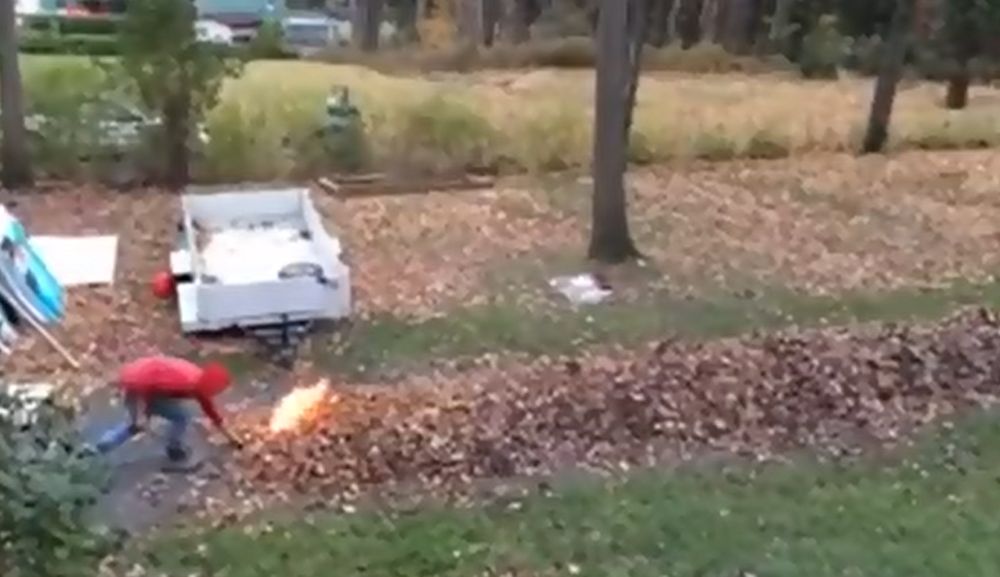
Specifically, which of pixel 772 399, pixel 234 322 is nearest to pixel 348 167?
pixel 234 322

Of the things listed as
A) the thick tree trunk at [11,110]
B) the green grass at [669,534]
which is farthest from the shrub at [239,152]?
the green grass at [669,534]

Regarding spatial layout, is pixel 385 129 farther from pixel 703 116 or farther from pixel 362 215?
pixel 703 116

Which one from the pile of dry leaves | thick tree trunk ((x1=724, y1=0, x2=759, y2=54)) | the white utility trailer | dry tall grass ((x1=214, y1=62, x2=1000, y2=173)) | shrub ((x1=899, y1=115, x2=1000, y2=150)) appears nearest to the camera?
the pile of dry leaves

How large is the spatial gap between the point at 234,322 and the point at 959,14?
35.4ft

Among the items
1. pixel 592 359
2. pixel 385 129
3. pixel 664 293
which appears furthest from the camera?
pixel 385 129

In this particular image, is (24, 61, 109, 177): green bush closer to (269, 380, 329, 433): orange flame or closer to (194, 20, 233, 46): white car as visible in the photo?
(194, 20, 233, 46): white car

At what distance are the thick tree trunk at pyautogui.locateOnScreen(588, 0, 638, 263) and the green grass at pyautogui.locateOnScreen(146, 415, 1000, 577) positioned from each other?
3473mm

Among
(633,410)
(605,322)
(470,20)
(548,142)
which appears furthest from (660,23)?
(633,410)

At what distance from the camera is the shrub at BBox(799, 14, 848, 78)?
18.0m

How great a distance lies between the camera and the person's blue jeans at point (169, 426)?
5504 mm

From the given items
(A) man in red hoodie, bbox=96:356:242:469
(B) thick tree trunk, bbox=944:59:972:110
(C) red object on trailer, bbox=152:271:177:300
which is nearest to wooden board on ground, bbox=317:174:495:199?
(C) red object on trailer, bbox=152:271:177:300

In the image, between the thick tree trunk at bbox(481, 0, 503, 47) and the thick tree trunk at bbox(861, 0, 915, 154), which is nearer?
the thick tree trunk at bbox(861, 0, 915, 154)

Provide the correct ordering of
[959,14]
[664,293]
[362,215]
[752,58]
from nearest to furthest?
[664,293] → [362,215] → [959,14] → [752,58]

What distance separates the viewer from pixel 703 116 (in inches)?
514
